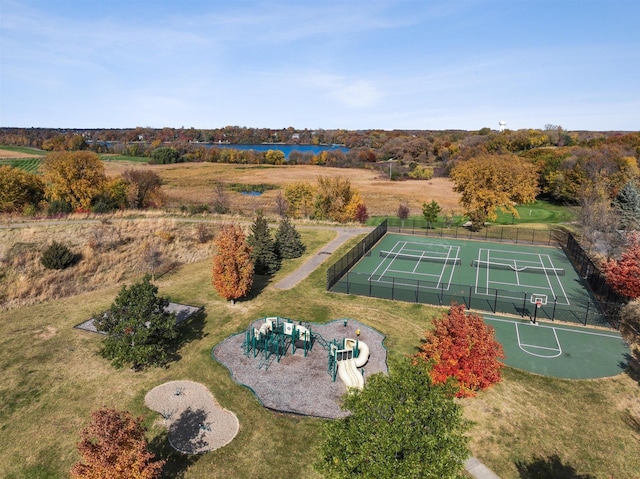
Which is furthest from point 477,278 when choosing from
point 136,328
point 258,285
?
point 136,328

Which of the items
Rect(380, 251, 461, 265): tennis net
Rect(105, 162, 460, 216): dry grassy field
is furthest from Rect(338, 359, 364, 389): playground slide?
Rect(105, 162, 460, 216): dry grassy field

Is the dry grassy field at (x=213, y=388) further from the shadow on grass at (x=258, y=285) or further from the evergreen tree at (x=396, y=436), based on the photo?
the evergreen tree at (x=396, y=436)

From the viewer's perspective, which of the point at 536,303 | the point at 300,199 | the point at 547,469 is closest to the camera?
the point at 547,469

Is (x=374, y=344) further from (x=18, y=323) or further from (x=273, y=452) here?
(x=18, y=323)

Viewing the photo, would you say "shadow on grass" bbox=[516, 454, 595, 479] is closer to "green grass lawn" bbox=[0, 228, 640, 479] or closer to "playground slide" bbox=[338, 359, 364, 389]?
"green grass lawn" bbox=[0, 228, 640, 479]

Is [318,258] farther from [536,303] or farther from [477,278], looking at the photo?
[536,303]

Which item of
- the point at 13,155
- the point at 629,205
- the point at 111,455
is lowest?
the point at 111,455

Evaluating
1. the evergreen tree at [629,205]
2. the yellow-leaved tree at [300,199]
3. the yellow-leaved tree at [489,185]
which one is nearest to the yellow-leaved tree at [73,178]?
the yellow-leaved tree at [300,199]
